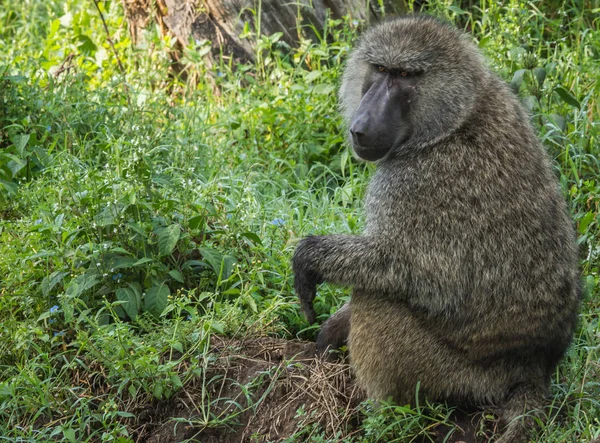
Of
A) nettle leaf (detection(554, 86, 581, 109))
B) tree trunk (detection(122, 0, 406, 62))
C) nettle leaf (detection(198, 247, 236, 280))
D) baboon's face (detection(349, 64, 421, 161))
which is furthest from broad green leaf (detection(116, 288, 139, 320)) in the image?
tree trunk (detection(122, 0, 406, 62))

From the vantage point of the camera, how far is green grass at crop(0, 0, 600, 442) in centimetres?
344

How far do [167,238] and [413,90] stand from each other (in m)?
1.24

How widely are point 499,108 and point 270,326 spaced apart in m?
1.36

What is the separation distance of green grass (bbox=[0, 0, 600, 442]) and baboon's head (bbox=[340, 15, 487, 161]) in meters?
0.90

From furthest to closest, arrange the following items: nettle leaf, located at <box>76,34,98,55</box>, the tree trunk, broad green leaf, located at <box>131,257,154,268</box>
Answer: nettle leaf, located at <box>76,34,98,55</box>
the tree trunk
broad green leaf, located at <box>131,257,154,268</box>

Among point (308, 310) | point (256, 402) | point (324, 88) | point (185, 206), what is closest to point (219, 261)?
point (185, 206)

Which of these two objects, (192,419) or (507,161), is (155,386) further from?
(507,161)

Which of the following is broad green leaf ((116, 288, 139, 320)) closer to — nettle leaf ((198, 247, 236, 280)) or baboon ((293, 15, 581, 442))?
nettle leaf ((198, 247, 236, 280))

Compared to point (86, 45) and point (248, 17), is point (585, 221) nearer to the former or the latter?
point (248, 17)

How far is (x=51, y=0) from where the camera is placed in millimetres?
7438

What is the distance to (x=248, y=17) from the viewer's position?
19.9 ft

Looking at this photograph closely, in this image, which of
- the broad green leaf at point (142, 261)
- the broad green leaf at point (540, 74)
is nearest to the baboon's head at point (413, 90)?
the broad green leaf at point (142, 261)

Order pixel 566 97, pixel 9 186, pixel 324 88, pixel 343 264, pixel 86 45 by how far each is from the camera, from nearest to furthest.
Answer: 1. pixel 343 264
2. pixel 9 186
3. pixel 566 97
4. pixel 324 88
5. pixel 86 45

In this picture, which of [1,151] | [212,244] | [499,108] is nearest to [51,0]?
[1,151]
